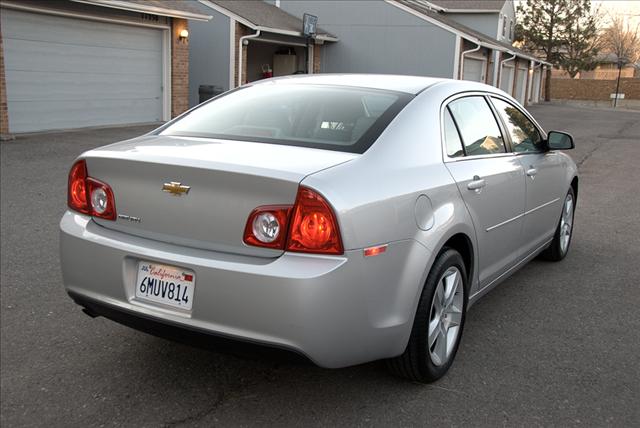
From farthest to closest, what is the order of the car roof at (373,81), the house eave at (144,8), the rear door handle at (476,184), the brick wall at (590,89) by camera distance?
the brick wall at (590,89)
the house eave at (144,8)
the car roof at (373,81)
the rear door handle at (476,184)

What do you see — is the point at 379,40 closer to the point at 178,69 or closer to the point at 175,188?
the point at 178,69

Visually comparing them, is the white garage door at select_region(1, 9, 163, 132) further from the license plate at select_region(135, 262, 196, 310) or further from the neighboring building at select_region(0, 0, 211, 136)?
the license plate at select_region(135, 262, 196, 310)

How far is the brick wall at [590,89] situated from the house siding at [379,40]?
35.1 metres

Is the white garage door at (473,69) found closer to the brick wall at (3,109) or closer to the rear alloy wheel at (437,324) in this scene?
the brick wall at (3,109)

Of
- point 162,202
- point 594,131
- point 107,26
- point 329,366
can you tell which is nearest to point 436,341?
point 329,366

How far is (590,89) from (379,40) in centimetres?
3680

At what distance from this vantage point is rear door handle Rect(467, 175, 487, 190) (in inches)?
147

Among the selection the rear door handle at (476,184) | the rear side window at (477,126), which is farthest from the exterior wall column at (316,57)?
the rear door handle at (476,184)

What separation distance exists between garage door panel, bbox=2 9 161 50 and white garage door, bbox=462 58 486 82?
1456 centimetres

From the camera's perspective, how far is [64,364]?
11.9 ft

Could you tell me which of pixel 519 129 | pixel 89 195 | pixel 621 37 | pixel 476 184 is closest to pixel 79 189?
pixel 89 195

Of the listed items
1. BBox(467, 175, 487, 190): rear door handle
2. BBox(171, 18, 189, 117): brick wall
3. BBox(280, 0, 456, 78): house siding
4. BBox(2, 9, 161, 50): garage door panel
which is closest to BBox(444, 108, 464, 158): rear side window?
BBox(467, 175, 487, 190): rear door handle

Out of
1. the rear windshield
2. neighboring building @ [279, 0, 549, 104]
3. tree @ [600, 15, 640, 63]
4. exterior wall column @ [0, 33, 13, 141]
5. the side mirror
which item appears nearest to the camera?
the rear windshield

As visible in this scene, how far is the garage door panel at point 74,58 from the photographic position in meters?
13.5
